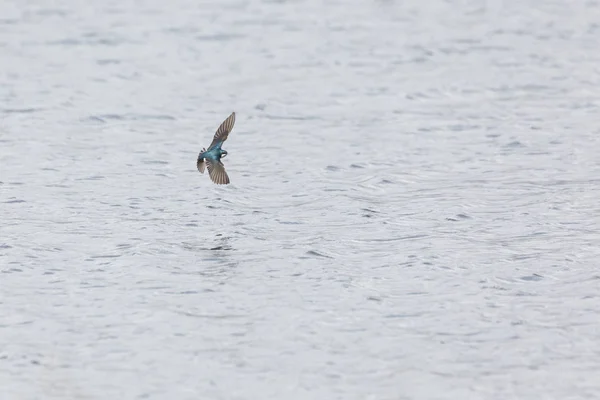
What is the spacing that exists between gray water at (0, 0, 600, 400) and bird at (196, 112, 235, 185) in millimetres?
603

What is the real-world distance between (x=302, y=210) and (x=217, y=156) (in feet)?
4.39

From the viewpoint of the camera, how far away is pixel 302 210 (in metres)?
11.6

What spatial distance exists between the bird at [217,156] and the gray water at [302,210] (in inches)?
23.7

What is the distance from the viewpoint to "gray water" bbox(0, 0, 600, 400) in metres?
8.28

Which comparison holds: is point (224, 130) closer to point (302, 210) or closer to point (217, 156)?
point (217, 156)

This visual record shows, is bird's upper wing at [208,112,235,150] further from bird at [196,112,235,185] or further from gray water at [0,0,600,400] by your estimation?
gray water at [0,0,600,400]

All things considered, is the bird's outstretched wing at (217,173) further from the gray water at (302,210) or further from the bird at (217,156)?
the gray water at (302,210)

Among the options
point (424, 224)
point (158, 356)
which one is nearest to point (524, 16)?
point (424, 224)

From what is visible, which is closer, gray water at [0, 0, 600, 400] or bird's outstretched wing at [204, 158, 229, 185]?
gray water at [0, 0, 600, 400]

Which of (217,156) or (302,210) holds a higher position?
(217,156)

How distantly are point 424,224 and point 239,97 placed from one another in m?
5.44

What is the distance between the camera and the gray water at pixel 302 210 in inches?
326

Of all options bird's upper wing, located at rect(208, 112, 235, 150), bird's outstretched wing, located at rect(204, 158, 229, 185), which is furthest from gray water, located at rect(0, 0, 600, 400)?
bird's upper wing, located at rect(208, 112, 235, 150)

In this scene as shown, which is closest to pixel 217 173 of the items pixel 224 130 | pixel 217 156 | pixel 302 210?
pixel 217 156
